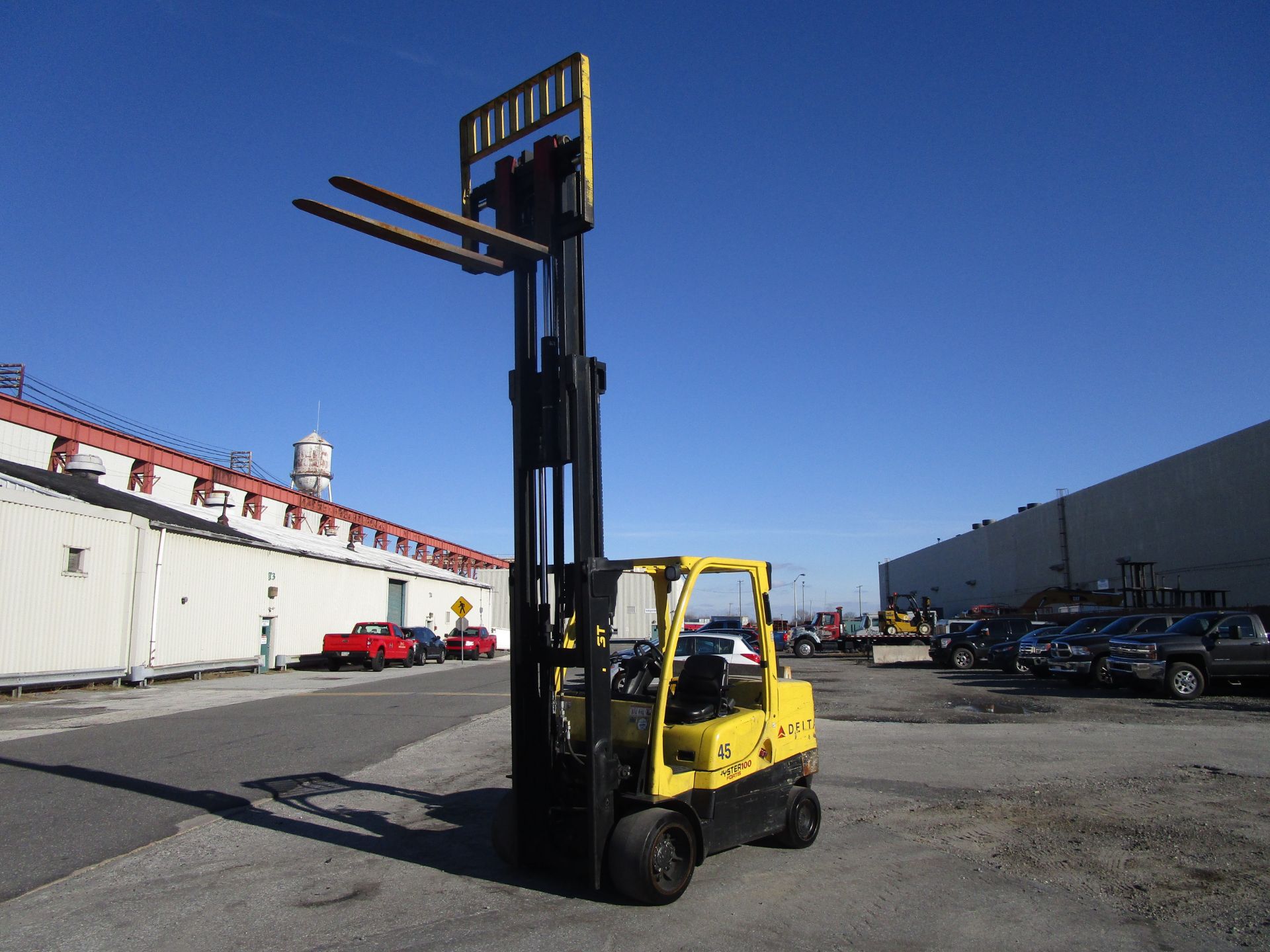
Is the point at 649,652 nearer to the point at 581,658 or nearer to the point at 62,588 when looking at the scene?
the point at 581,658

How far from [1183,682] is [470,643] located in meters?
33.5

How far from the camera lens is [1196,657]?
704 inches

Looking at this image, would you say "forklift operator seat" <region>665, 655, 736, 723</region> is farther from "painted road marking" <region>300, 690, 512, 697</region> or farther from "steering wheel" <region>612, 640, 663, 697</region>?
Result: "painted road marking" <region>300, 690, 512, 697</region>

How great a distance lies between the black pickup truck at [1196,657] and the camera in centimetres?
1780

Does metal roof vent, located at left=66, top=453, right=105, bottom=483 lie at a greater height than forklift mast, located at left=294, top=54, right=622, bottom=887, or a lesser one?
greater

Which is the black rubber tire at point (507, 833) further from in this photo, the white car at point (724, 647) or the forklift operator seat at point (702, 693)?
the white car at point (724, 647)

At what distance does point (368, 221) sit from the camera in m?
5.58

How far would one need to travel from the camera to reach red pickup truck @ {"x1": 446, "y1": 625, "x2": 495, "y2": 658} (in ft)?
143

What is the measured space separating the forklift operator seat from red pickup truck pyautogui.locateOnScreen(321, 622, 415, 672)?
28649mm

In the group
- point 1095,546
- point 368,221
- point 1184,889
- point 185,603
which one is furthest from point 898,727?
point 1095,546

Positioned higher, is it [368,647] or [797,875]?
[368,647]

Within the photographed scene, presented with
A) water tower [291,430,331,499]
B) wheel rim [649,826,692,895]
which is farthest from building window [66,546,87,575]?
water tower [291,430,331,499]

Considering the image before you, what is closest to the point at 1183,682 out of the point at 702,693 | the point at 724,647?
the point at 724,647

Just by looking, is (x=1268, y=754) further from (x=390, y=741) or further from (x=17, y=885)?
→ (x=17, y=885)
